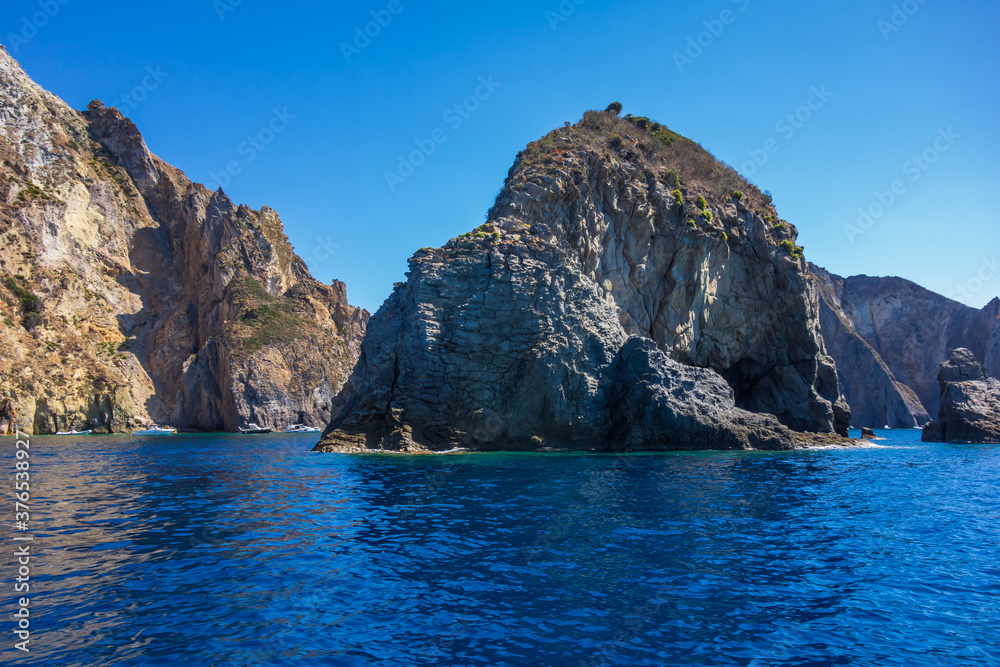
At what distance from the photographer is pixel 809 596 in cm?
984

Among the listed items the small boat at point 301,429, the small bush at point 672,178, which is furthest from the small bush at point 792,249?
the small boat at point 301,429

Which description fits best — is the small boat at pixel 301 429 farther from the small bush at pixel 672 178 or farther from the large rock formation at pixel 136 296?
the small bush at pixel 672 178

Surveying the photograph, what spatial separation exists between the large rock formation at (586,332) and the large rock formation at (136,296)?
21954 millimetres

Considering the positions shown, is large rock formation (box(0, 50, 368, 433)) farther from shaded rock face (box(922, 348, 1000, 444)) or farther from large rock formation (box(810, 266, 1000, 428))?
large rock formation (box(810, 266, 1000, 428))

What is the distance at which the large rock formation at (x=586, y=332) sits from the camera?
39.0 meters

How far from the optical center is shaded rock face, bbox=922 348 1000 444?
52.3 m

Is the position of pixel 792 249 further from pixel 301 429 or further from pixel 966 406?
pixel 301 429

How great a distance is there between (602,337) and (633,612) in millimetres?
33929

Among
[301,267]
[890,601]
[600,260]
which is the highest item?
[301,267]

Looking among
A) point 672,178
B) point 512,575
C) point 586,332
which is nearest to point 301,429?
point 586,332

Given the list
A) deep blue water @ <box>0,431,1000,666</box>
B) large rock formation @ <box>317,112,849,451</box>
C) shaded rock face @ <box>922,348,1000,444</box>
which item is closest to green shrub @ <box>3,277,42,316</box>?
large rock formation @ <box>317,112,849,451</box>

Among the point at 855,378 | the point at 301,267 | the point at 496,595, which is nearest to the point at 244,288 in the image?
the point at 301,267

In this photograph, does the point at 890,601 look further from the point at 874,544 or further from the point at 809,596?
the point at 874,544

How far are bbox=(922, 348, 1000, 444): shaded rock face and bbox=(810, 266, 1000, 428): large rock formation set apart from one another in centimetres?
5233
